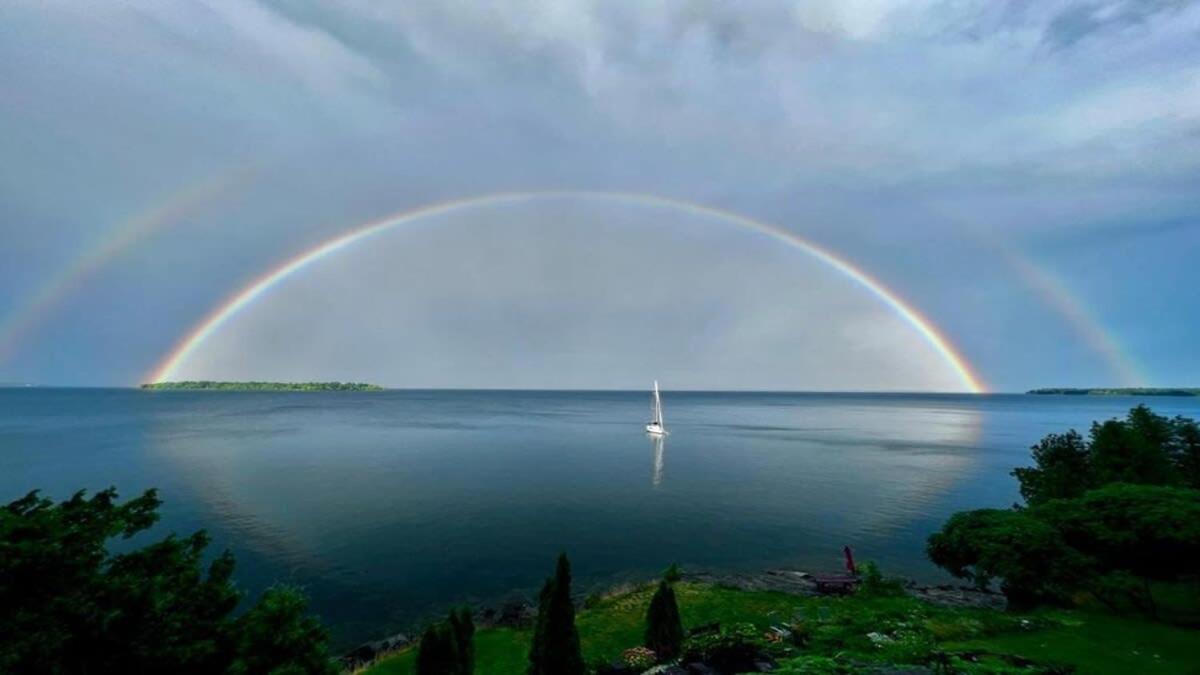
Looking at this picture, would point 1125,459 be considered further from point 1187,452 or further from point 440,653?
point 440,653

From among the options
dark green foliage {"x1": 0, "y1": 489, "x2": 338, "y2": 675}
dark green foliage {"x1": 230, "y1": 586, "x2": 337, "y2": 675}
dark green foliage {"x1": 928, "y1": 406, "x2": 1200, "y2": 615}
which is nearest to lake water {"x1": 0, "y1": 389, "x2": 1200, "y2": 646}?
dark green foliage {"x1": 928, "y1": 406, "x2": 1200, "y2": 615}

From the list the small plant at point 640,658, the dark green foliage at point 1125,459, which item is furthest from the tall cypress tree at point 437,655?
the dark green foliage at point 1125,459

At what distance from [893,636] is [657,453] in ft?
291

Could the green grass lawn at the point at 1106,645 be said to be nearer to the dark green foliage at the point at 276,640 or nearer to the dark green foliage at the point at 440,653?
the dark green foliage at the point at 440,653

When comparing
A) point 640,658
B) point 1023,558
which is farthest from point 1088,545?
point 640,658

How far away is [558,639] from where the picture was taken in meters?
18.0

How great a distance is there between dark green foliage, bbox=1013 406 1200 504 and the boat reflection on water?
4448cm

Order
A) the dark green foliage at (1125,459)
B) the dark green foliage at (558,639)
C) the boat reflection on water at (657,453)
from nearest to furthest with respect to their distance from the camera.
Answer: the dark green foliage at (558,639)
the dark green foliage at (1125,459)
the boat reflection on water at (657,453)

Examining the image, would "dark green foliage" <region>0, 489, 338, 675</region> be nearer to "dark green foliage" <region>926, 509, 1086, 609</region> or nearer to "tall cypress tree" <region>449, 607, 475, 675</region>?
"tall cypress tree" <region>449, 607, 475, 675</region>

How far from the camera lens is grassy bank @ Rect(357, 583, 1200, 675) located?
1886 cm

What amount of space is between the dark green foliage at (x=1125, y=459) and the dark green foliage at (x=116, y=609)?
168ft

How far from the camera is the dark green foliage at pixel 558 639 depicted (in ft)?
58.4

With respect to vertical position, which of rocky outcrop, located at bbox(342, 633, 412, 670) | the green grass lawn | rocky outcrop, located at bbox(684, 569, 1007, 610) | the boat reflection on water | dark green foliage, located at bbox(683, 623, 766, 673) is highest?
the green grass lawn

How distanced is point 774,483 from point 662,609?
6108cm
